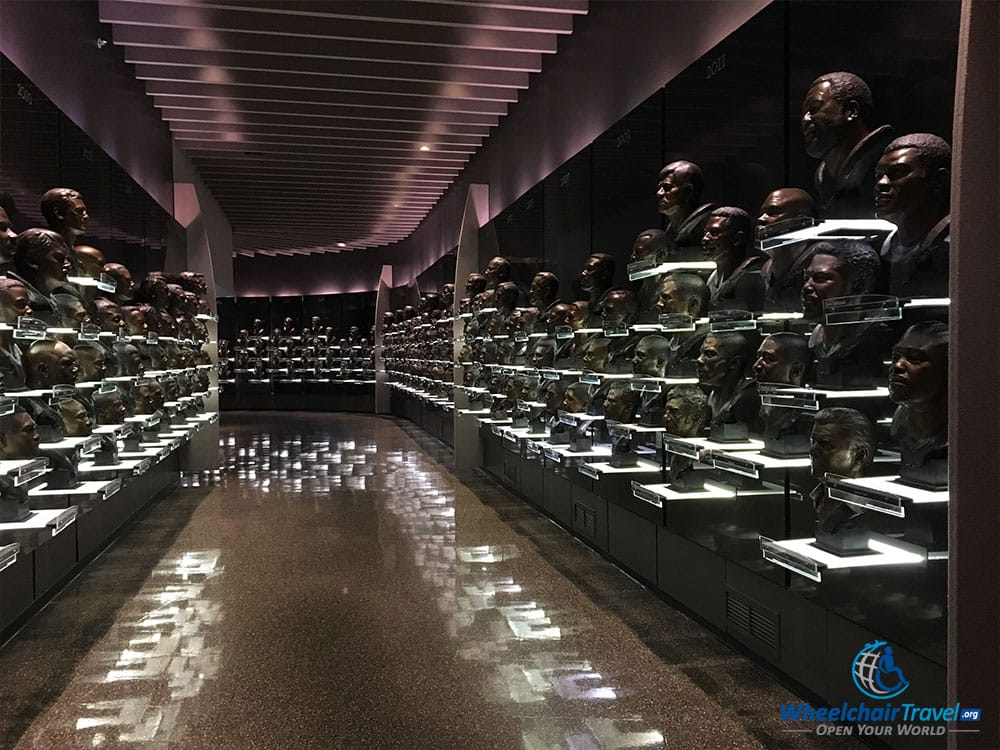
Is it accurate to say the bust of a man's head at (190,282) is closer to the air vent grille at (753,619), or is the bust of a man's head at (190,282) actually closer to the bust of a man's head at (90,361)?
the bust of a man's head at (90,361)

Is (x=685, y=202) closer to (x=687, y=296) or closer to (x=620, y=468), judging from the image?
(x=687, y=296)

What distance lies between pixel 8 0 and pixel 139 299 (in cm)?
296

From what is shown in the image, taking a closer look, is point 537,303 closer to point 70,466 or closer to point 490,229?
point 490,229

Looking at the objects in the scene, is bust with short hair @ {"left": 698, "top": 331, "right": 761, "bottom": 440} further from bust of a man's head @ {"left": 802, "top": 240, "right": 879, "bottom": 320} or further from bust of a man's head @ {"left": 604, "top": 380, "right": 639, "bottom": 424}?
bust of a man's head @ {"left": 604, "top": 380, "right": 639, "bottom": 424}

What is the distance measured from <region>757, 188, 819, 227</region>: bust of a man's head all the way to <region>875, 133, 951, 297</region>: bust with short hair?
20.0 inches

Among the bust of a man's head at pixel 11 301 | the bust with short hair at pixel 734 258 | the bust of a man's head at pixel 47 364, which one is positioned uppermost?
the bust with short hair at pixel 734 258

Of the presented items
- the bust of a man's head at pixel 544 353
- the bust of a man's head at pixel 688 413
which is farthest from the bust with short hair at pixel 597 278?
the bust of a man's head at pixel 688 413

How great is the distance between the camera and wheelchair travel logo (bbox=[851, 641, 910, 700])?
9.86ft

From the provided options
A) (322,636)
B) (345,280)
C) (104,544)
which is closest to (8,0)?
(104,544)

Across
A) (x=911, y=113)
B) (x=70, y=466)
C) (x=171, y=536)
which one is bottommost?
(x=171, y=536)

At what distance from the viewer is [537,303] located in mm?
7461

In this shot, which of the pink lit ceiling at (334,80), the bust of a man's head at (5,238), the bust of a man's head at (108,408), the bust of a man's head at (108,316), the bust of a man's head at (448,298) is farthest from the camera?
the bust of a man's head at (448,298)

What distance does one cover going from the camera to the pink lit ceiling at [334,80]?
7.95 m

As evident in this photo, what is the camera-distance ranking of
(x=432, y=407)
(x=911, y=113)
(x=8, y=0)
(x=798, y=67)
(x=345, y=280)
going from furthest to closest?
(x=345, y=280) < (x=432, y=407) < (x=8, y=0) < (x=798, y=67) < (x=911, y=113)
